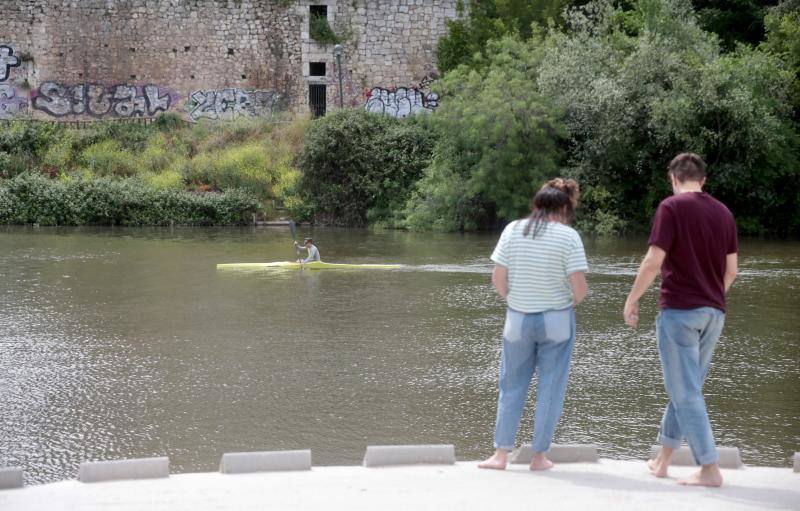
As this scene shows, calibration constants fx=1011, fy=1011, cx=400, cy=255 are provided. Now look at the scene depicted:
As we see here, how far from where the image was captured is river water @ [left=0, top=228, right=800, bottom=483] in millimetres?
8250

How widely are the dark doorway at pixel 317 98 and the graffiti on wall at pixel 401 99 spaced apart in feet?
6.40

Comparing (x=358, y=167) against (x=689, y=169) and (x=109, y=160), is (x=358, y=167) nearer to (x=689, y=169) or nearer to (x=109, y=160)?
(x=109, y=160)

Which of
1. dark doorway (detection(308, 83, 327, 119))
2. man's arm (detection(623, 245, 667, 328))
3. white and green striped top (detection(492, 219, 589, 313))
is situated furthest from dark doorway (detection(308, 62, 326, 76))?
man's arm (detection(623, 245, 667, 328))

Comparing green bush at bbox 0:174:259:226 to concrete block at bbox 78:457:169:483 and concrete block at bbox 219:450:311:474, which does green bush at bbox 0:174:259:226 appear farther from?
concrete block at bbox 78:457:169:483

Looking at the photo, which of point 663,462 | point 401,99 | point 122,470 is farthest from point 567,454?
point 401,99

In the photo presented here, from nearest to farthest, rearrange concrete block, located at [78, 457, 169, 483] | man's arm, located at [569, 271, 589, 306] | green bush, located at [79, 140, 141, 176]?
concrete block, located at [78, 457, 169, 483] < man's arm, located at [569, 271, 589, 306] < green bush, located at [79, 140, 141, 176]

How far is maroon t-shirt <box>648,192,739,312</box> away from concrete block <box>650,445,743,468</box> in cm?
107

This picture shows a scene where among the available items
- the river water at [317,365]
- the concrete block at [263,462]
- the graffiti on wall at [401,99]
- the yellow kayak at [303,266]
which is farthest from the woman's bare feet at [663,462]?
the graffiti on wall at [401,99]

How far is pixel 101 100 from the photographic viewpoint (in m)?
43.2

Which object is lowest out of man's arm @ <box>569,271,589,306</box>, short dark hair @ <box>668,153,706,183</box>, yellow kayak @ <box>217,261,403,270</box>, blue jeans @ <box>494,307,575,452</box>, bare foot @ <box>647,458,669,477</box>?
yellow kayak @ <box>217,261,403,270</box>

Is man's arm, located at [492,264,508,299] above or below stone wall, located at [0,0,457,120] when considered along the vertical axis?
below

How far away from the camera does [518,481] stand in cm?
582

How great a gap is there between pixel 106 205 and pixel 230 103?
415 inches

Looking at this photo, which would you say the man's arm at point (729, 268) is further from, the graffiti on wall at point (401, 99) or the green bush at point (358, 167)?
the graffiti on wall at point (401, 99)
